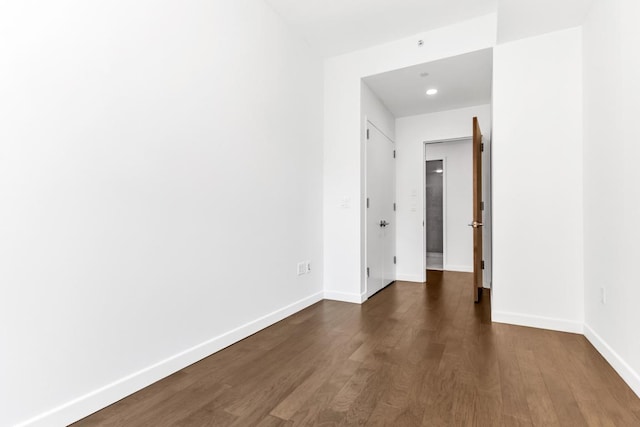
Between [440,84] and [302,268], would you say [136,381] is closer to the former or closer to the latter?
[302,268]

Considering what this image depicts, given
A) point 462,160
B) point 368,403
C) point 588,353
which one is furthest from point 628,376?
point 462,160

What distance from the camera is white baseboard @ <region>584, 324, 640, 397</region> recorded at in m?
1.78

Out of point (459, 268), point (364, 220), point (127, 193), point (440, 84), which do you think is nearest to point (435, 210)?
point (459, 268)

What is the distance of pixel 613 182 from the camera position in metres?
2.12

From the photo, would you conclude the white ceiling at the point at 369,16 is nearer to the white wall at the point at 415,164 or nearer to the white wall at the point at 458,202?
the white wall at the point at 415,164

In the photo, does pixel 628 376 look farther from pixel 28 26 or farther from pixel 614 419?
pixel 28 26

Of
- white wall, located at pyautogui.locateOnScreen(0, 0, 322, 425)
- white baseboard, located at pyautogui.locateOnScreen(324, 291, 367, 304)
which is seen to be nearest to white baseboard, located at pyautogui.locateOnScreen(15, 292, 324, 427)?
white wall, located at pyautogui.locateOnScreen(0, 0, 322, 425)

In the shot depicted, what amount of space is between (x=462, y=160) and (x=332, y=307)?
3.94 meters

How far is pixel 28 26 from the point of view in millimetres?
1391

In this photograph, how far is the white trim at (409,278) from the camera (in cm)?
481

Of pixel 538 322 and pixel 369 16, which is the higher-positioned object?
pixel 369 16

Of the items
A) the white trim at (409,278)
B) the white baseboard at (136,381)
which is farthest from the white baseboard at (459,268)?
the white baseboard at (136,381)

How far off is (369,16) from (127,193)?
254 cm

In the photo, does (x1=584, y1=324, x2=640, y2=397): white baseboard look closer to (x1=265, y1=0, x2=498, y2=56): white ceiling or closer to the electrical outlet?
the electrical outlet
